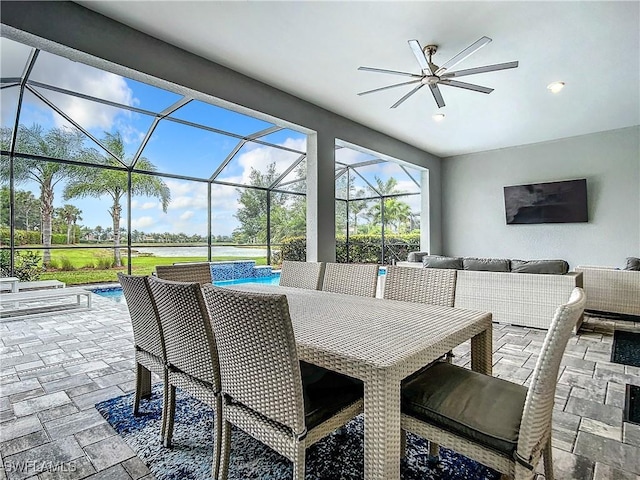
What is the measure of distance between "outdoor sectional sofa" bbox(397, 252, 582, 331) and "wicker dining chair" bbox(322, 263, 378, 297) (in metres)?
2.21

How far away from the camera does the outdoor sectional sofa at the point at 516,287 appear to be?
3.84 m

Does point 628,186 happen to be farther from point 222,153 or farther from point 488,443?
point 222,153

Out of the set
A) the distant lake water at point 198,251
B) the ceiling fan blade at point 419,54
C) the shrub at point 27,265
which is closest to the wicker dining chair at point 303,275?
the ceiling fan blade at point 419,54

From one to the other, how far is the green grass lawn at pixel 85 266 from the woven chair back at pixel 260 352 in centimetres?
691

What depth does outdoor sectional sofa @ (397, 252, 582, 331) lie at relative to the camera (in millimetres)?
3844

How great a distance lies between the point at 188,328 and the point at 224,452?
55cm

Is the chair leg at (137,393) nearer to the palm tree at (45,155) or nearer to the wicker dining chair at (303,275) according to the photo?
the wicker dining chair at (303,275)

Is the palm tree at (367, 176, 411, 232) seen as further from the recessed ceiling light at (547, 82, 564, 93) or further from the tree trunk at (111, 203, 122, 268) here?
the tree trunk at (111, 203, 122, 268)

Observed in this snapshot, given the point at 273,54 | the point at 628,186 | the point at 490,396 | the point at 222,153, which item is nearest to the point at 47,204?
the point at 222,153

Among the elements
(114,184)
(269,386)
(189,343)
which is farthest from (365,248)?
(269,386)

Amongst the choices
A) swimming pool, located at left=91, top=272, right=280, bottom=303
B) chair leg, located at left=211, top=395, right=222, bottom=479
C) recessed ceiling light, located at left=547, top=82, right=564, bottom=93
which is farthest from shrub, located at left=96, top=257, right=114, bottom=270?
recessed ceiling light, located at left=547, top=82, right=564, bottom=93

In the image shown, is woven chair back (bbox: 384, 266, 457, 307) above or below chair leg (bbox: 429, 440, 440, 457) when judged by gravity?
above

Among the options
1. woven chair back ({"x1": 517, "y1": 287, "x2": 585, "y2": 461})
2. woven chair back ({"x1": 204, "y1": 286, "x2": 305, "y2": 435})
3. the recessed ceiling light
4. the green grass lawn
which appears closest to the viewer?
woven chair back ({"x1": 517, "y1": 287, "x2": 585, "y2": 461})

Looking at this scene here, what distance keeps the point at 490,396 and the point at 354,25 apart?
294 centimetres
